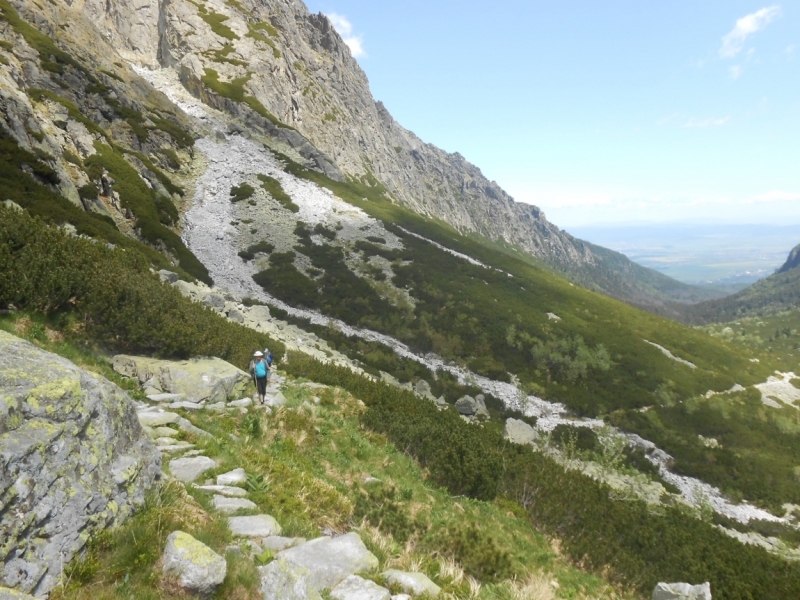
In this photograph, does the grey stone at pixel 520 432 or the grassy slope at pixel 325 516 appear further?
the grey stone at pixel 520 432

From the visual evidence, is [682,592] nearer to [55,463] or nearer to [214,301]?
[55,463]

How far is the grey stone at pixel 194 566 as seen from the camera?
389 centimetres

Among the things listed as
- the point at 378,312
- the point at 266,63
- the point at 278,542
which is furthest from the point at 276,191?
the point at 278,542

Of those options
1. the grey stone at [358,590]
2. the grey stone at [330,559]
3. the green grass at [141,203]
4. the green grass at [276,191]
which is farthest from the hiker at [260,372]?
the green grass at [276,191]

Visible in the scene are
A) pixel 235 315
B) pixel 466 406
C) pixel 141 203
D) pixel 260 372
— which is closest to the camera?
pixel 260 372

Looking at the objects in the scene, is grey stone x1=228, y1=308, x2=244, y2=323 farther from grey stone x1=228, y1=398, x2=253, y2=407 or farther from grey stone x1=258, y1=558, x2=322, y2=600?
grey stone x1=258, y1=558, x2=322, y2=600

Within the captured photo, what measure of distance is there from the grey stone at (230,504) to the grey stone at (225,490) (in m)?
0.17

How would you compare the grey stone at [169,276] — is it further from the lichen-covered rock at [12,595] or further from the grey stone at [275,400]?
the lichen-covered rock at [12,595]

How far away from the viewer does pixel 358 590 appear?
190 inches

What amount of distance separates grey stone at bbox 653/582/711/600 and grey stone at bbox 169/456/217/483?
9690 millimetres

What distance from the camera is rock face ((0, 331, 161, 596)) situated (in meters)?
3.55

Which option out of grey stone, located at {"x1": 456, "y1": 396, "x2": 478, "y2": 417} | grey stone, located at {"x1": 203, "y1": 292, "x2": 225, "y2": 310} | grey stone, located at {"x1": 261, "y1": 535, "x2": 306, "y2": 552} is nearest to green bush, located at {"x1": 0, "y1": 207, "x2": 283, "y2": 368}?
grey stone, located at {"x1": 261, "y1": 535, "x2": 306, "y2": 552}

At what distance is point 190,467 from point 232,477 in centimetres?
70

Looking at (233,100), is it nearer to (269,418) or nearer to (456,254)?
(456,254)
